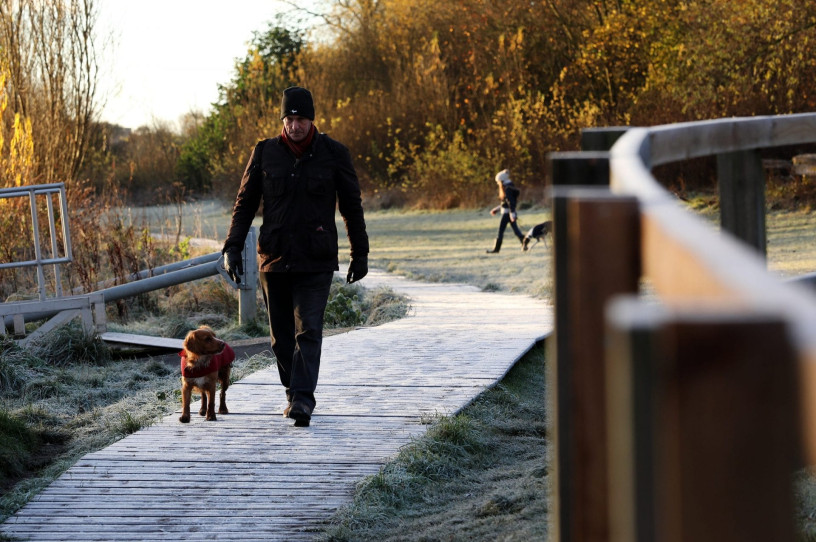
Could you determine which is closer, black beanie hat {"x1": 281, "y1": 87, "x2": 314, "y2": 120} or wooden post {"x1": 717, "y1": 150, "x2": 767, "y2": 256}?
wooden post {"x1": 717, "y1": 150, "x2": 767, "y2": 256}

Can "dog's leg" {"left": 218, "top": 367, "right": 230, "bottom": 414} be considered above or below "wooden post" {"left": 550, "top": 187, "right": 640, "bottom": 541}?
below

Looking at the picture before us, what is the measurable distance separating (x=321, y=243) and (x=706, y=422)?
17.1ft

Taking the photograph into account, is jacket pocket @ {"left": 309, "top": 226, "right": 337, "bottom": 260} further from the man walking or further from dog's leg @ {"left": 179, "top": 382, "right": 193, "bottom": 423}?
dog's leg @ {"left": 179, "top": 382, "right": 193, "bottom": 423}

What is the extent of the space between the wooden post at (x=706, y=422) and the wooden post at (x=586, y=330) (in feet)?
1.55

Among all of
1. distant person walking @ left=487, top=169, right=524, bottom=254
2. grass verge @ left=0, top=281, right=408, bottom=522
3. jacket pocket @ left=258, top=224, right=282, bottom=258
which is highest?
jacket pocket @ left=258, top=224, right=282, bottom=258

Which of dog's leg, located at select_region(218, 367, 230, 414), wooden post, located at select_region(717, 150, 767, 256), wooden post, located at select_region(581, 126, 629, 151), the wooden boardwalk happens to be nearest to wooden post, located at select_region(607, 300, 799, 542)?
wooden post, located at select_region(581, 126, 629, 151)

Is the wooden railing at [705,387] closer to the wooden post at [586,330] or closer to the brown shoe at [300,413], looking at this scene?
the wooden post at [586,330]

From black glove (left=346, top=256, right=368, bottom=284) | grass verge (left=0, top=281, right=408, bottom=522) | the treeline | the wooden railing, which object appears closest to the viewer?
the wooden railing

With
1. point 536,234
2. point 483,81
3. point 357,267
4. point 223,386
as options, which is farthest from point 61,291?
point 483,81

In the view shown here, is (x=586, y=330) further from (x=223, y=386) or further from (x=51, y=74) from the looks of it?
(x=51, y=74)

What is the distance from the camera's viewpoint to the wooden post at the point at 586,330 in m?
1.40

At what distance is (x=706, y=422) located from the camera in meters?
0.86

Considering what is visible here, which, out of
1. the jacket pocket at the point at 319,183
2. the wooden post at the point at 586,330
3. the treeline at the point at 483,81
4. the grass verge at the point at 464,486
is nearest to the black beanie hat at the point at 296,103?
the jacket pocket at the point at 319,183

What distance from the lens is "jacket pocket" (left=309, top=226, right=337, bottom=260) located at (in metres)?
5.98
